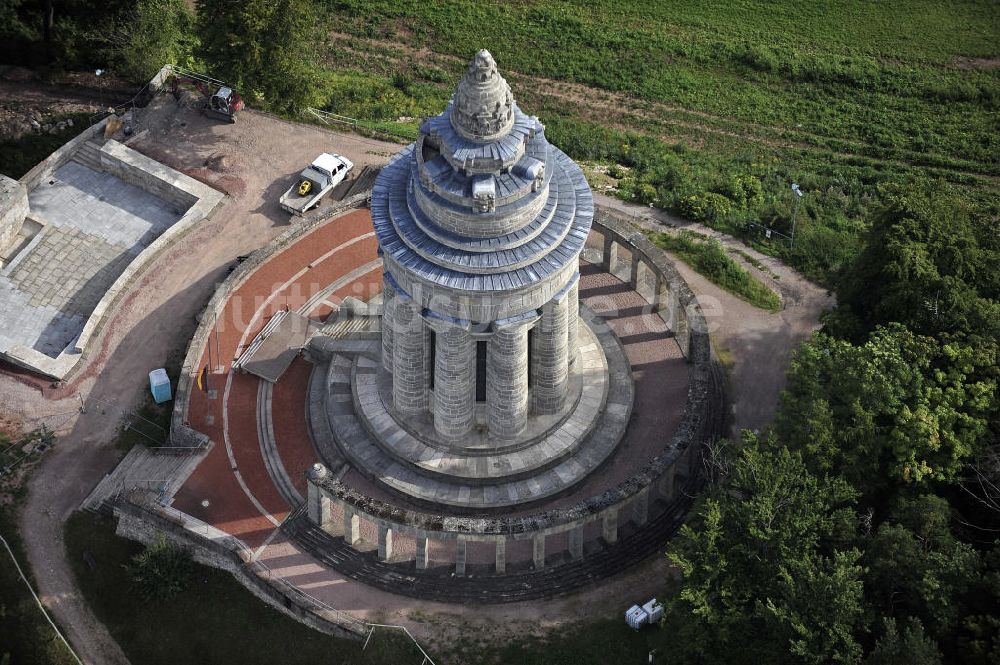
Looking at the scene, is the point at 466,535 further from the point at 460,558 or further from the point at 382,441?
the point at 382,441

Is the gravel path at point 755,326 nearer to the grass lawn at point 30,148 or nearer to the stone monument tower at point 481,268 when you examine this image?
the stone monument tower at point 481,268

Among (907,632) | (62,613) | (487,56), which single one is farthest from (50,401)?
(907,632)

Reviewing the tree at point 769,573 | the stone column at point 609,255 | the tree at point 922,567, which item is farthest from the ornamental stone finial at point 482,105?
the tree at point 922,567

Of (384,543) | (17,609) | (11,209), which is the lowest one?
(17,609)

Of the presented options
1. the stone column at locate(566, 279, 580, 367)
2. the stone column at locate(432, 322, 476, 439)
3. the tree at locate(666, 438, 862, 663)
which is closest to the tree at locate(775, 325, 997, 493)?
the tree at locate(666, 438, 862, 663)

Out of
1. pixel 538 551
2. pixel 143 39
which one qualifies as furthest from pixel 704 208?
pixel 143 39

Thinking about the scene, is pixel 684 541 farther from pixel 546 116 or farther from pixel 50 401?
pixel 546 116

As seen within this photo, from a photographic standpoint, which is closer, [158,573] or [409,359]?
[158,573]
